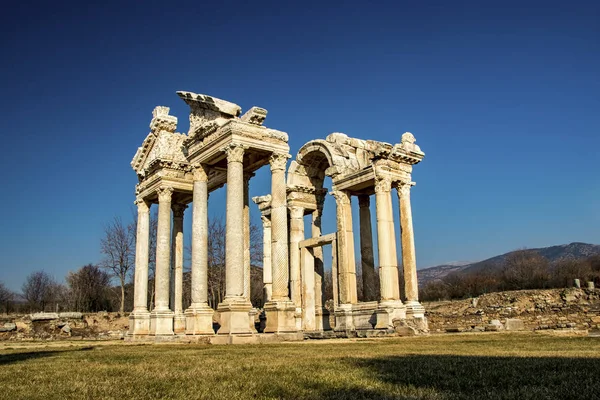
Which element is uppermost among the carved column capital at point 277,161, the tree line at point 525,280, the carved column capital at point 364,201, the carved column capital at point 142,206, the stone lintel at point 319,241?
the carved column capital at point 277,161

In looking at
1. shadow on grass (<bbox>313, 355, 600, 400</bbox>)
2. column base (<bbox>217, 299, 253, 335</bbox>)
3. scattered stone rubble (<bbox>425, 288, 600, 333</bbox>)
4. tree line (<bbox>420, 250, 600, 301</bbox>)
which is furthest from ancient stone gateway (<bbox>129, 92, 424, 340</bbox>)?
tree line (<bbox>420, 250, 600, 301</bbox>)

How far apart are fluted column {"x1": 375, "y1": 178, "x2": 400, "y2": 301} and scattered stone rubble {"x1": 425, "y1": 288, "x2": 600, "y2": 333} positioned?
7.95m

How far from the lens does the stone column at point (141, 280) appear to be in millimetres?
27250

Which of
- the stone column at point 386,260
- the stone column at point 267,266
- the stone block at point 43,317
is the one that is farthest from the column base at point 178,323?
the stone block at point 43,317

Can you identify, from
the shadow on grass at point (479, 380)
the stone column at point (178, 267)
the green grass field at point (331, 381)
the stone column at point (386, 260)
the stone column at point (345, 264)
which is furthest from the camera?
the stone column at point (178, 267)

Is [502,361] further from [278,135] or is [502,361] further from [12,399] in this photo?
[278,135]

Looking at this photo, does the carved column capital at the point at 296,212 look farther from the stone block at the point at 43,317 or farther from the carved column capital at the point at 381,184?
the stone block at the point at 43,317

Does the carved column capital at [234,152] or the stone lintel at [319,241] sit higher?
the carved column capital at [234,152]

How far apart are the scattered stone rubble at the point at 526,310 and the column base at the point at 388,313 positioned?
24.8ft

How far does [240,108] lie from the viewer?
917 inches

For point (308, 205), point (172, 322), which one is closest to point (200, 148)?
point (308, 205)

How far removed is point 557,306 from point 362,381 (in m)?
36.9

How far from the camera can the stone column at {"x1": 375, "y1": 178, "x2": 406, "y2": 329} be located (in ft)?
76.8

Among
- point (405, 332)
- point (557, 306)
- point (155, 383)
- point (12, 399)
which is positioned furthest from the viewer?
point (557, 306)
